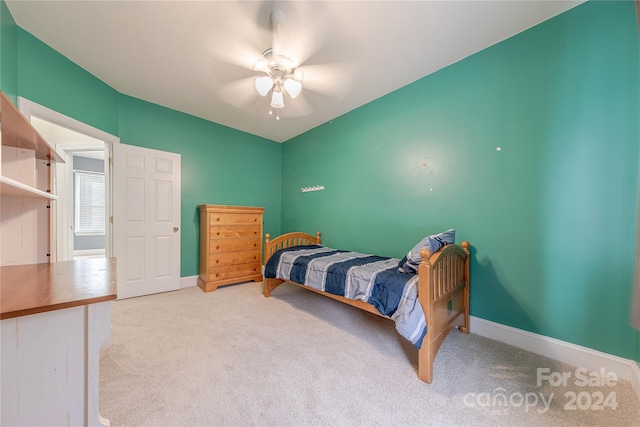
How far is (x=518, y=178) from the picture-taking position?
191 cm

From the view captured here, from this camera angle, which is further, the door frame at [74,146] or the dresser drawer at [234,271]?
the dresser drawer at [234,271]

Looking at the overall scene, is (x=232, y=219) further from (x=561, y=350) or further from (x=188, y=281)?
(x=561, y=350)

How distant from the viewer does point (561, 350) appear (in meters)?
1.70

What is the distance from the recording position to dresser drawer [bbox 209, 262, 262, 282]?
3.25 meters

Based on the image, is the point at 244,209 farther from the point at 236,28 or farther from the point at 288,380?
the point at 288,380

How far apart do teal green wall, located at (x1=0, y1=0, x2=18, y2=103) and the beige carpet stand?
2086 millimetres

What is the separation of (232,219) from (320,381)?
255 cm

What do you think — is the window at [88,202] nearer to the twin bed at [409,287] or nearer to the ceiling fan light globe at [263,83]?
the twin bed at [409,287]

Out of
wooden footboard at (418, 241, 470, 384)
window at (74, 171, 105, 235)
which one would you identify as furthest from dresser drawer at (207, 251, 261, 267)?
window at (74, 171, 105, 235)

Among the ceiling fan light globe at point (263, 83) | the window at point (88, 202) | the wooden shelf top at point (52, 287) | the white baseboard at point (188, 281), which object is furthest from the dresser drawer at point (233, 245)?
the window at point (88, 202)

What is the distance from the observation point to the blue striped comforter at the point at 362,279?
1549mm

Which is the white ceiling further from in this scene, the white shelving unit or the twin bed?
the twin bed

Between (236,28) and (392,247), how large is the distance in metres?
2.65

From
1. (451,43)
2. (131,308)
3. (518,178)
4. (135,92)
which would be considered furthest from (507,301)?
(135,92)
